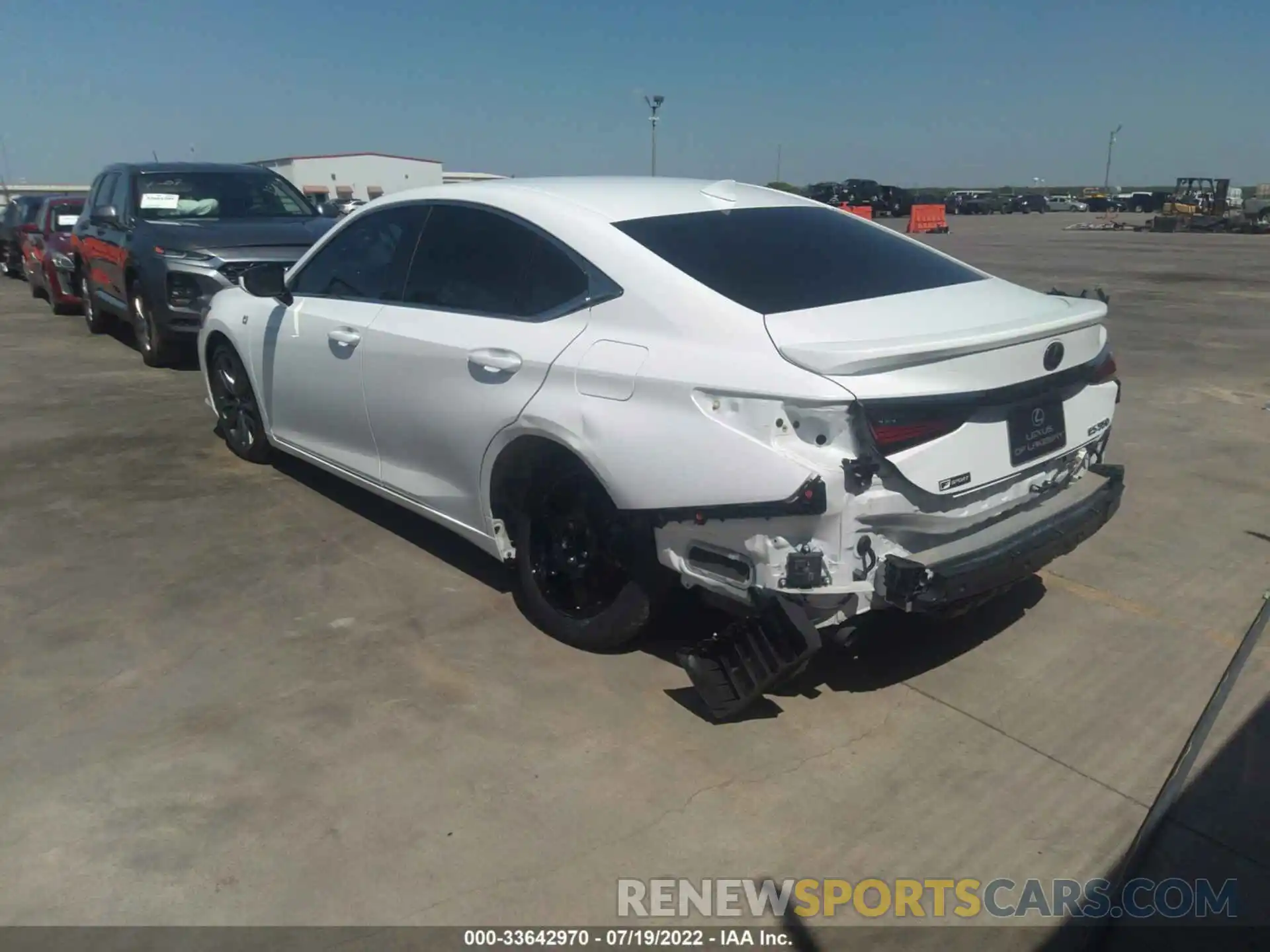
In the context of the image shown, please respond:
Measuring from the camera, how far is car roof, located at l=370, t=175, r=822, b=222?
3.91 m

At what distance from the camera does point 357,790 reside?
3064 millimetres

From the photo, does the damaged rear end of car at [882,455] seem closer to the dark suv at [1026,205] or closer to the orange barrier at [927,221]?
the orange barrier at [927,221]

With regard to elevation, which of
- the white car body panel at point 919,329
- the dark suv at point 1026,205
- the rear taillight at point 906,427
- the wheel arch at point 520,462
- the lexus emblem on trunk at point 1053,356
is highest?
the dark suv at point 1026,205

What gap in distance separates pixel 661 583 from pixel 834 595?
65cm

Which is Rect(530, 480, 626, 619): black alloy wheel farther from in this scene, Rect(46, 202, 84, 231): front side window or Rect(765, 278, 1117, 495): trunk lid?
Rect(46, 202, 84, 231): front side window

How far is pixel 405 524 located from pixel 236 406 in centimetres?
167

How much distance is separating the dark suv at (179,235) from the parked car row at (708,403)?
406 cm

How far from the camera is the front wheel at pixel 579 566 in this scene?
3500 mm

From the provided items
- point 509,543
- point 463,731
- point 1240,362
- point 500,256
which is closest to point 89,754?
point 463,731

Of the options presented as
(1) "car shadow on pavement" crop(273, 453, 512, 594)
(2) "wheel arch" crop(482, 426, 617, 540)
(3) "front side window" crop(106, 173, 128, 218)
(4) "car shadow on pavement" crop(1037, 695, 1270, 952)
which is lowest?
(4) "car shadow on pavement" crop(1037, 695, 1270, 952)

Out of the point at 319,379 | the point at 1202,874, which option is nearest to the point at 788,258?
the point at 1202,874

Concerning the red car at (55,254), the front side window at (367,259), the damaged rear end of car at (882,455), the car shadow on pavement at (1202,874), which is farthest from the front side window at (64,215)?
the car shadow on pavement at (1202,874)

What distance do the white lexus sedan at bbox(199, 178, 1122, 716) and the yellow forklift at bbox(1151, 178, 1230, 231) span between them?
41.4 meters

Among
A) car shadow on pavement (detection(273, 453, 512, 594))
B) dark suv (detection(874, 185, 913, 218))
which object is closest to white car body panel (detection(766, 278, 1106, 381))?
car shadow on pavement (detection(273, 453, 512, 594))
